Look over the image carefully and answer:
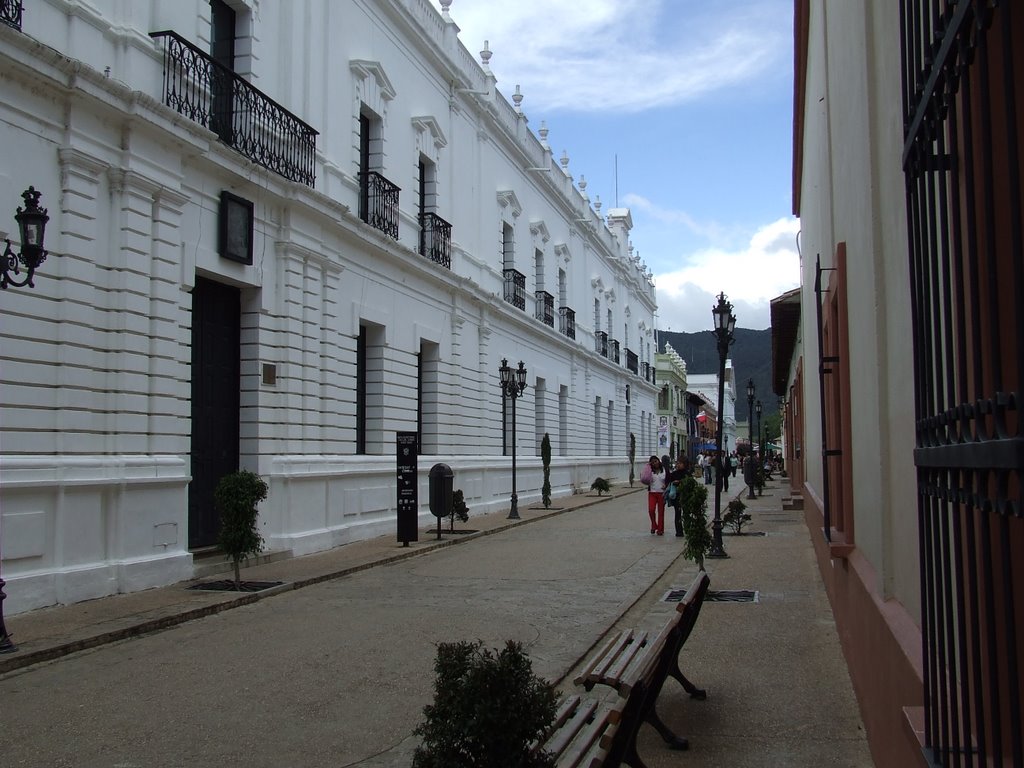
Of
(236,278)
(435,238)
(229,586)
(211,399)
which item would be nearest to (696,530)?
(229,586)

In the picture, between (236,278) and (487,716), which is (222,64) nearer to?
(236,278)

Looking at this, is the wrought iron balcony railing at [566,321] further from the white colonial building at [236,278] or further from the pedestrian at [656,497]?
the pedestrian at [656,497]

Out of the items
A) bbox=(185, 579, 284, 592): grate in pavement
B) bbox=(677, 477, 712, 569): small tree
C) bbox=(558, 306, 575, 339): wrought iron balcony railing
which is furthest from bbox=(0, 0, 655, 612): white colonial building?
bbox=(558, 306, 575, 339): wrought iron balcony railing

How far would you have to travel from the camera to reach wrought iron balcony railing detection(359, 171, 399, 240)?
1823cm

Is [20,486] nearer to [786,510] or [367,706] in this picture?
[367,706]

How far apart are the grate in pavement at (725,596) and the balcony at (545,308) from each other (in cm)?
2010

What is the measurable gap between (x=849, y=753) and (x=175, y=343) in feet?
31.8

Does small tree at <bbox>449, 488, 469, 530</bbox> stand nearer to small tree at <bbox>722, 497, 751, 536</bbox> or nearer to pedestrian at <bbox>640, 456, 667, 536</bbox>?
pedestrian at <bbox>640, 456, 667, 536</bbox>

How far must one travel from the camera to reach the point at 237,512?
1112 cm

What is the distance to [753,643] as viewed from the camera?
826 cm

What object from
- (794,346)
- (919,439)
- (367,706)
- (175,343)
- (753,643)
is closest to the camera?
(919,439)

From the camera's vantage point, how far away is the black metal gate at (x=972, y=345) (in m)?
1.79

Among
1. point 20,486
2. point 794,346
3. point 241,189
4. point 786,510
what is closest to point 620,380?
point 794,346

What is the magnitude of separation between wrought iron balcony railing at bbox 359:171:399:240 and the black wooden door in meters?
4.42
